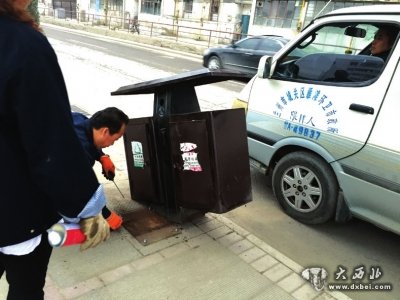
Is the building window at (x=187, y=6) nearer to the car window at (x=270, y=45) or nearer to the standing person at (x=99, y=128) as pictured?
the car window at (x=270, y=45)

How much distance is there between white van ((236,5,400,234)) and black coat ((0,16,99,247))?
2.36 m

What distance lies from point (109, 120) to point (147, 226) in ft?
3.50

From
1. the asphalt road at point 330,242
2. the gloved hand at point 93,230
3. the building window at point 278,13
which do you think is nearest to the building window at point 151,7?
the building window at point 278,13

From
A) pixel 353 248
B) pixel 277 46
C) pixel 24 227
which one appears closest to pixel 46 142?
pixel 24 227

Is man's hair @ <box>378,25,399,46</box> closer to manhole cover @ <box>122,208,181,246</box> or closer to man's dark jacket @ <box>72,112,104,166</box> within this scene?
manhole cover @ <box>122,208,181,246</box>

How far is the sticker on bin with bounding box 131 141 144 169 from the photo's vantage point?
3299 millimetres

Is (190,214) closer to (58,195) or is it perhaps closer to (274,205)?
(274,205)

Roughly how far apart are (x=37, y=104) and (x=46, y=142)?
12cm

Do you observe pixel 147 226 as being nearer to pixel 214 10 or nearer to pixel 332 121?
pixel 332 121

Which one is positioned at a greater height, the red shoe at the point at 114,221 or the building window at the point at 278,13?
the building window at the point at 278,13

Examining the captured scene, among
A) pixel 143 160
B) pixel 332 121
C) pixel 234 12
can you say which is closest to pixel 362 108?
pixel 332 121

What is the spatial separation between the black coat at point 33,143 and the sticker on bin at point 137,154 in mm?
1874

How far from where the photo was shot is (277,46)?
12117 mm

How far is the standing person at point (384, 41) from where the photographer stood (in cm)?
317
